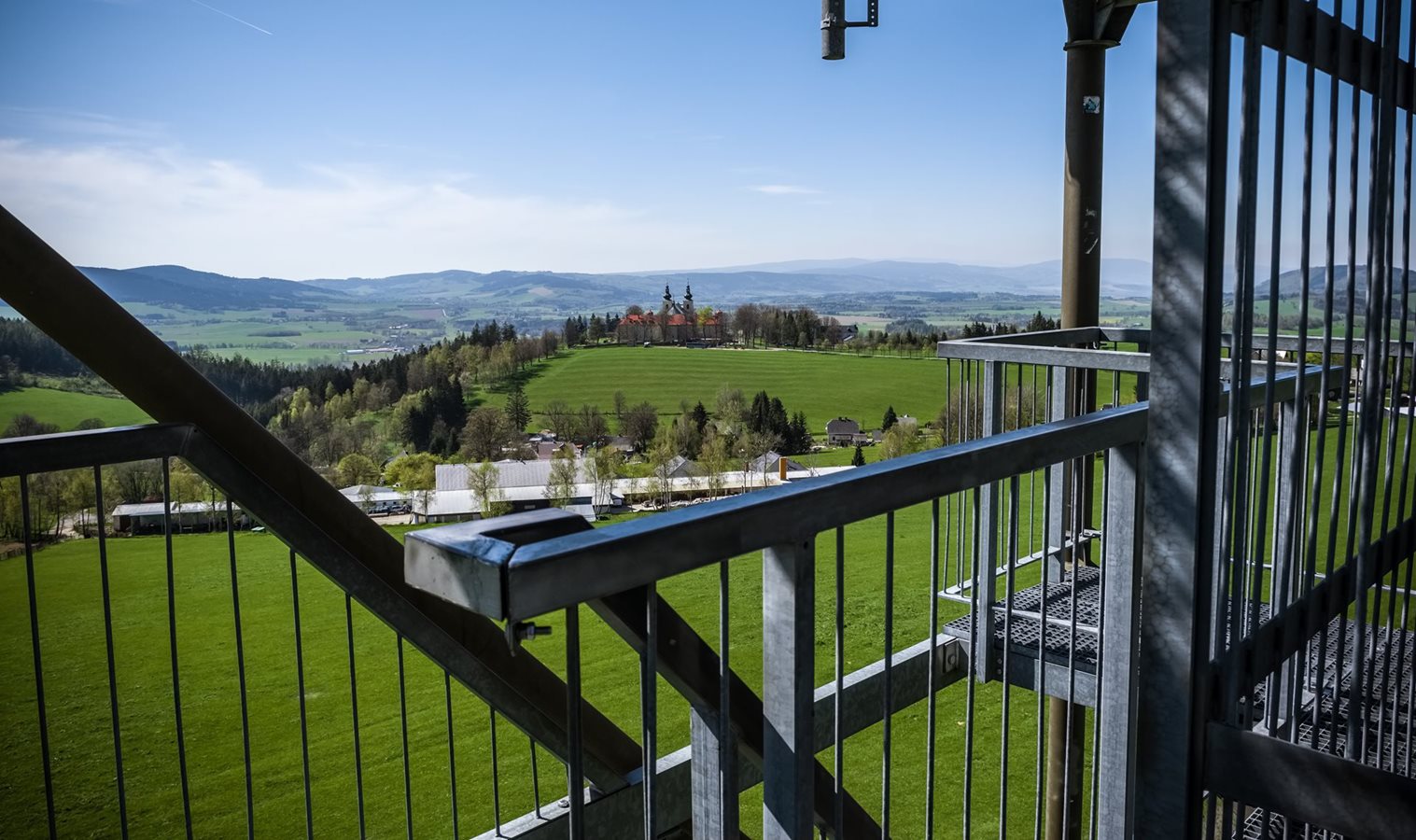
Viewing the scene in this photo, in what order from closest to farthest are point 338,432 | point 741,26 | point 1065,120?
1. point 1065,120
2. point 338,432
3. point 741,26

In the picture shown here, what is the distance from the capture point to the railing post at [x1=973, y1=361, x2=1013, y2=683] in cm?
328

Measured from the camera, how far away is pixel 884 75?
3941cm

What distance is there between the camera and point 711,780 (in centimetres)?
114

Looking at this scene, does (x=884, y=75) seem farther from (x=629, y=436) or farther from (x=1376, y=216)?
(x=1376, y=216)

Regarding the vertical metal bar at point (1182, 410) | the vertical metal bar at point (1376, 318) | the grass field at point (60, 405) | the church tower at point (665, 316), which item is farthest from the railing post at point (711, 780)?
the church tower at point (665, 316)

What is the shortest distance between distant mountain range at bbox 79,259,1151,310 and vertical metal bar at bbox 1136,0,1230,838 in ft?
0.31

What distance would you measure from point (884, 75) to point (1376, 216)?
40.5 m

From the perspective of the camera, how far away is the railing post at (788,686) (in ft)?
2.97

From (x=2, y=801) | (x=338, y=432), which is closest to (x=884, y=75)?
(x=338, y=432)

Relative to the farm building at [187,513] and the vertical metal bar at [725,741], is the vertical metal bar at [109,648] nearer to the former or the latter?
the farm building at [187,513]

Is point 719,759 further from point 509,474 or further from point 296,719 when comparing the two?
point 509,474

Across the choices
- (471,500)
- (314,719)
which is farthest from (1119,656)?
(314,719)

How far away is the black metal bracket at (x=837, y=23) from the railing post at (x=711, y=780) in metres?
4.27

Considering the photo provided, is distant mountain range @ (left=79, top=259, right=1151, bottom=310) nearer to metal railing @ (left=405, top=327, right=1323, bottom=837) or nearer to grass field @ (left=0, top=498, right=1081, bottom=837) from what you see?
metal railing @ (left=405, top=327, right=1323, bottom=837)
